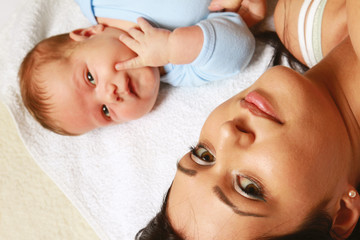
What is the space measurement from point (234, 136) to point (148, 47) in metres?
0.47

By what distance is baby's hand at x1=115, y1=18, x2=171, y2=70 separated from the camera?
100 centimetres

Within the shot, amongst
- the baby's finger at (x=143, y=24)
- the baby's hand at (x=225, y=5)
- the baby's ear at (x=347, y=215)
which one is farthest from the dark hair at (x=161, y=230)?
the baby's hand at (x=225, y=5)

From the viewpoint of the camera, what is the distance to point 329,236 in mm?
691

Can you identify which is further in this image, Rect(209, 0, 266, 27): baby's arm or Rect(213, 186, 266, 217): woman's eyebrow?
Rect(209, 0, 266, 27): baby's arm

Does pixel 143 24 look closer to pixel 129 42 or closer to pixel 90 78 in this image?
pixel 129 42

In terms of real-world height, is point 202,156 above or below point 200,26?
below

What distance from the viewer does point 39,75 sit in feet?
3.35

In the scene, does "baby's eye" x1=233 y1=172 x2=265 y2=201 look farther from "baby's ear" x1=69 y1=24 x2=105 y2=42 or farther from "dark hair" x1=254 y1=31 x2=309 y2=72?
"baby's ear" x1=69 y1=24 x2=105 y2=42

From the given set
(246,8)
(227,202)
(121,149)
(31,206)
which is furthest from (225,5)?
(31,206)

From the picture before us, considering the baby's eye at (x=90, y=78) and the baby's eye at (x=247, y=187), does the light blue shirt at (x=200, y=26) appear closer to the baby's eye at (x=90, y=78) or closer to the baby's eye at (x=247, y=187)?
the baby's eye at (x=90, y=78)

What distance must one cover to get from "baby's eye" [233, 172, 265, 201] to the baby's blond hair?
63 centimetres

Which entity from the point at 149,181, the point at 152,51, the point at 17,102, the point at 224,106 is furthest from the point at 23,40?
the point at 224,106

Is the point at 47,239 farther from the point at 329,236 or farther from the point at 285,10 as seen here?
the point at 285,10

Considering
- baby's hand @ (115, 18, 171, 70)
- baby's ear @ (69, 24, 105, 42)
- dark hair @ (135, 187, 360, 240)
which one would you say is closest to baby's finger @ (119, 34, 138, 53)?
baby's hand @ (115, 18, 171, 70)
